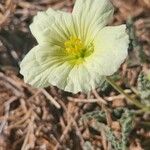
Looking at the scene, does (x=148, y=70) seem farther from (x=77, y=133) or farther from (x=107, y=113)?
(x=77, y=133)

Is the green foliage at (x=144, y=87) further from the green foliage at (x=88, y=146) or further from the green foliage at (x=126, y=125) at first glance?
the green foliage at (x=88, y=146)

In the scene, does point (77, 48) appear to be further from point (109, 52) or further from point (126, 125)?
point (126, 125)

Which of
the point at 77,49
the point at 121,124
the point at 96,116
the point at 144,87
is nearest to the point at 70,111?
the point at 96,116

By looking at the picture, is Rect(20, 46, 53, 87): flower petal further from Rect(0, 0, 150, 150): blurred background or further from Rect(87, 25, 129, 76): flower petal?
Rect(0, 0, 150, 150): blurred background

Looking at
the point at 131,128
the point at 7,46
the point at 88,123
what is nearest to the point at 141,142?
the point at 131,128

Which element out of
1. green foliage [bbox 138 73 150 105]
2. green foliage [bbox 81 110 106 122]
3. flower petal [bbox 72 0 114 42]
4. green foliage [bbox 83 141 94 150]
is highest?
flower petal [bbox 72 0 114 42]

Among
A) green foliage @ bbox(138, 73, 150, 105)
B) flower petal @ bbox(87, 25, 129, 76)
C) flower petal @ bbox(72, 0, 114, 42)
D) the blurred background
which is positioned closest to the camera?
flower petal @ bbox(87, 25, 129, 76)

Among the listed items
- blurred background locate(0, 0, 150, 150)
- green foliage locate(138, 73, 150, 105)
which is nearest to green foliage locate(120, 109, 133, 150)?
blurred background locate(0, 0, 150, 150)
